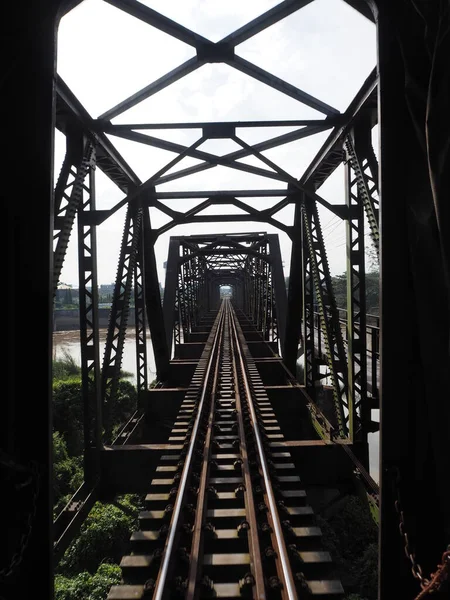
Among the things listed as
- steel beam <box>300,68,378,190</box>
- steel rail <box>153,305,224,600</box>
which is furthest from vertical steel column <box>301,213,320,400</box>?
steel rail <box>153,305,224,600</box>

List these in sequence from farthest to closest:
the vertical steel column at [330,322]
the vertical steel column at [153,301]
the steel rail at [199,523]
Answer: the vertical steel column at [153,301]
the vertical steel column at [330,322]
the steel rail at [199,523]

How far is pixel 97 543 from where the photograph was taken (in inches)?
467

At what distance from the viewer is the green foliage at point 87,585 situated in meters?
9.07
